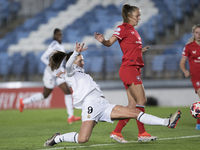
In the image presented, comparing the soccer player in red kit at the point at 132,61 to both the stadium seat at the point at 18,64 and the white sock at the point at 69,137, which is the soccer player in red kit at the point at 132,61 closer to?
the white sock at the point at 69,137

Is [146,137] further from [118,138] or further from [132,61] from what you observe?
[132,61]

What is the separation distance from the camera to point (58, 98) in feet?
42.0

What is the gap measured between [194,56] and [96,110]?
3.12 m

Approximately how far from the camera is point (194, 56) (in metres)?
6.91

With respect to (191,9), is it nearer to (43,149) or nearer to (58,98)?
(58,98)

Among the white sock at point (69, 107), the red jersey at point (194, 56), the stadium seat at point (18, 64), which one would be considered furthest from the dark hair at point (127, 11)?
Result: the stadium seat at point (18, 64)

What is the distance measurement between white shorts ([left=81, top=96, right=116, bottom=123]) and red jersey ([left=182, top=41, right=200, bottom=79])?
2847 mm

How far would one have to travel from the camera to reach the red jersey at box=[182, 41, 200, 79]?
6.85m

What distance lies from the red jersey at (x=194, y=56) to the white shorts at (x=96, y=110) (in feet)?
9.34

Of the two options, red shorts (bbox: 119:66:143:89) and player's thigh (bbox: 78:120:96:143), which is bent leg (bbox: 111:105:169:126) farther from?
red shorts (bbox: 119:66:143:89)

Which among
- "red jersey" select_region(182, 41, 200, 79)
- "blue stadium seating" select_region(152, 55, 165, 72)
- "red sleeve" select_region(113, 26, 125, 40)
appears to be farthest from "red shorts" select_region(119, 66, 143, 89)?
"blue stadium seating" select_region(152, 55, 165, 72)

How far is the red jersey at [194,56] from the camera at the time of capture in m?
6.85

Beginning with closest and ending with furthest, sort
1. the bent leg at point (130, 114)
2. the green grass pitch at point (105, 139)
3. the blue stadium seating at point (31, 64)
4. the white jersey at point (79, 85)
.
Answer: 1. the bent leg at point (130, 114)
2. the white jersey at point (79, 85)
3. the green grass pitch at point (105, 139)
4. the blue stadium seating at point (31, 64)

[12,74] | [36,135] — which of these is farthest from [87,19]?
[36,135]
